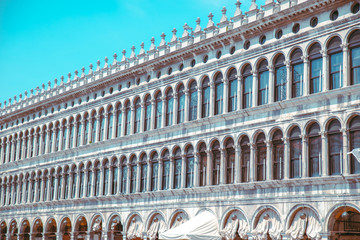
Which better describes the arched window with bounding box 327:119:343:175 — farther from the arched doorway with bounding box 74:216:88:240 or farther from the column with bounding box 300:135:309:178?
the arched doorway with bounding box 74:216:88:240

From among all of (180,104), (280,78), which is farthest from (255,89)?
(180,104)

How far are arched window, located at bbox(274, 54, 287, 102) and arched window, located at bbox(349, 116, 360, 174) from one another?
164 inches

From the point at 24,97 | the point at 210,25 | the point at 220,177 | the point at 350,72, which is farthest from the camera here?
the point at 24,97

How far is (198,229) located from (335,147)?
792 centimetres

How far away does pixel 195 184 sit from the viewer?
108 feet

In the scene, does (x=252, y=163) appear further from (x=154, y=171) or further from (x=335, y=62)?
(x=154, y=171)

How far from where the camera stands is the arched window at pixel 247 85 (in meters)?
30.8

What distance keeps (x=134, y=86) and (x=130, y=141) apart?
3482mm

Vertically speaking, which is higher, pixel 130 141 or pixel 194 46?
pixel 194 46

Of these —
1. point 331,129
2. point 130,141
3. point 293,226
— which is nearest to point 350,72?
point 331,129

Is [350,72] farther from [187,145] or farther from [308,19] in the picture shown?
[187,145]

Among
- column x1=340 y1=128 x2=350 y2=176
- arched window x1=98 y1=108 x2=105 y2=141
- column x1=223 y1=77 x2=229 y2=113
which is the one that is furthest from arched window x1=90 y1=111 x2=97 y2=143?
column x1=340 y1=128 x2=350 y2=176

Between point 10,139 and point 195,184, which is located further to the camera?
point 10,139

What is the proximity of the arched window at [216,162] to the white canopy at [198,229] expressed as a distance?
5.66 feet
